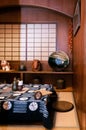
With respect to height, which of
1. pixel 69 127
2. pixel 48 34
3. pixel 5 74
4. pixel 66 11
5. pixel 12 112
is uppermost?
pixel 66 11

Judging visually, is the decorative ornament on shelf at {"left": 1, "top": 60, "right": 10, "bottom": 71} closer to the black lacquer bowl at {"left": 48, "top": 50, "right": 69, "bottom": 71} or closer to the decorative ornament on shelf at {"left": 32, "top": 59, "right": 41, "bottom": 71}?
the decorative ornament on shelf at {"left": 32, "top": 59, "right": 41, "bottom": 71}

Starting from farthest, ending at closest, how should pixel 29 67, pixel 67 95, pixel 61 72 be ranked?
1. pixel 29 67
2. pixel 61 72
3. pixel 67 95

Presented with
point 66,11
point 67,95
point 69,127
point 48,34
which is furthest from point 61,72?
point 69,127

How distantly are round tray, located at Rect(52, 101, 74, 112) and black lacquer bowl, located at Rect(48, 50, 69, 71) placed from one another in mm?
1507

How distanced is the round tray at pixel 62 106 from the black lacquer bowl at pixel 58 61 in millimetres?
1507

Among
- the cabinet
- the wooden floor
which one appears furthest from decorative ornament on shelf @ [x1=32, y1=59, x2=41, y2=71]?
the wooden floor

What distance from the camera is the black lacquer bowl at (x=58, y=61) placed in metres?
5.39

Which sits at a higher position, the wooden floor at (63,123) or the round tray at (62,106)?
the round tray at (62,106)

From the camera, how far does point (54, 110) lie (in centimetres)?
362

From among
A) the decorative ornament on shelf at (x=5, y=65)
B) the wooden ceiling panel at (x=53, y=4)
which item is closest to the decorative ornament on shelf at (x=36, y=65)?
the decorative ornament on shelf at (x=5, y=65)

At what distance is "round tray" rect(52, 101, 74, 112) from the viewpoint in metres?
3.62

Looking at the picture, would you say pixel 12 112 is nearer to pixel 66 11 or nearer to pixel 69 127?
pixel 69 127

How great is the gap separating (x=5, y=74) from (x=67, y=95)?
1977 mm

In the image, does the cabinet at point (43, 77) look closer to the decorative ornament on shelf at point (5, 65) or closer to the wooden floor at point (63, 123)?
the decorative ornament on shelf at point (5, 65)
